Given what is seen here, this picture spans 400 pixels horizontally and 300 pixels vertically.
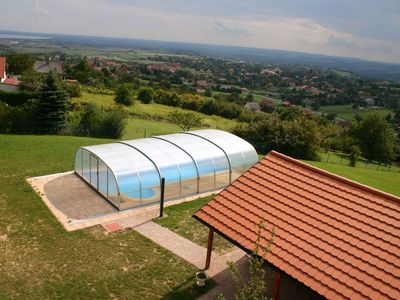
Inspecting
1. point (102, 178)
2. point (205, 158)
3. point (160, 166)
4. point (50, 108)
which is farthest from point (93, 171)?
point (50, 108)

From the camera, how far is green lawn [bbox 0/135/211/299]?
10656 millimetres

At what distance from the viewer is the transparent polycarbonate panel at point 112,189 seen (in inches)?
635

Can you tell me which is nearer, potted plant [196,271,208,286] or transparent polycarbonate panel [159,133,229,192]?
potted plant [196,271,208,286]

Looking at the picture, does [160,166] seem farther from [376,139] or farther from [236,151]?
[376,139]

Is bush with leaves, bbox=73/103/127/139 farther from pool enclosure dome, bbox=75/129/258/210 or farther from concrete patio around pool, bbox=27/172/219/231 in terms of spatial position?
concrete patio around pool, bbox=27/172/219/231

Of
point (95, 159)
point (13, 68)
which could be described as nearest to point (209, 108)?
point (13, 68)

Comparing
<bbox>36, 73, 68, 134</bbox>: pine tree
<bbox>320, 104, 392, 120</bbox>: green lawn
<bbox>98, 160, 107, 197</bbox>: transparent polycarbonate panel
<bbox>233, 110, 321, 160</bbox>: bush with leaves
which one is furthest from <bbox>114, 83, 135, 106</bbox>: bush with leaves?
<bbox>320, 104, 392, 120</bbox>: green lawn

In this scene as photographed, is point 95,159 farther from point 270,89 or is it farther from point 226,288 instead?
point 270,89

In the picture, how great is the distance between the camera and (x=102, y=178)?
56.9ft

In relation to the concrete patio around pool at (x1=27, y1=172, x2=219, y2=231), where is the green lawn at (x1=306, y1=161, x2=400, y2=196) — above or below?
below

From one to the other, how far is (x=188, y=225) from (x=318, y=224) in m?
6.87

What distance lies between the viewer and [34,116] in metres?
31.6

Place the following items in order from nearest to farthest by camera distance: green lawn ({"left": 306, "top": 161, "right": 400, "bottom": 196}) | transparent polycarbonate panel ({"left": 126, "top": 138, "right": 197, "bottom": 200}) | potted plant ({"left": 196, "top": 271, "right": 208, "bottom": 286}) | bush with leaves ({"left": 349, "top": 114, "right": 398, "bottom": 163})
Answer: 1. potted plant ({"left": 196, "top": 271, "right": 208, "bottom": 286})
2. transparent polycarbonate panel ({"left": 126, "top": 138, "right": 197, "bottom": 200})
3. green lawn ({"left": 306, "top": 161, "right": 400, "bottom": 196})
4. bush with leaves ({"left": 349, "top": 114, "right": 398, "bottom": 163})

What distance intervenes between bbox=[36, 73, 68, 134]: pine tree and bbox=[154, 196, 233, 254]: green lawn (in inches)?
784
